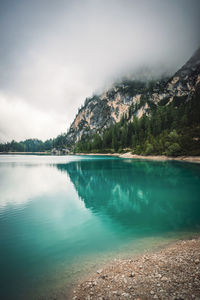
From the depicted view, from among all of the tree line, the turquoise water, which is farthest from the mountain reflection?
the tree line

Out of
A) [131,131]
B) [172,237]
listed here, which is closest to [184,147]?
[172,237]

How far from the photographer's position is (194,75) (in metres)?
162

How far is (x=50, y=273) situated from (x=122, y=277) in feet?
10.2

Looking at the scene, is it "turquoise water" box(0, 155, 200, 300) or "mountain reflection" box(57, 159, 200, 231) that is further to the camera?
"mountain reflection" box(57, 159, 200, 231)

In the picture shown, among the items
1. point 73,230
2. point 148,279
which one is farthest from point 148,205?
Result: point 148,279

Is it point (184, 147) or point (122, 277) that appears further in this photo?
point (184, 147)

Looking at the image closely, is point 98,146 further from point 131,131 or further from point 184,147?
point 184,147

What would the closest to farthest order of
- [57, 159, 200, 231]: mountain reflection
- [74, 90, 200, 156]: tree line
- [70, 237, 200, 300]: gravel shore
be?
[70, 237, 200, 300]: gravel shore < [57, 159, 200, 231]: mountain reflection < [74, 90, 200, 156]: tree line

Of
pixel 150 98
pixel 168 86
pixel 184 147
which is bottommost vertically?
pixel 184 147

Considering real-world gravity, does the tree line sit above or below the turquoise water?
above

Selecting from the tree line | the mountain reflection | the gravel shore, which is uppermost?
the tree line

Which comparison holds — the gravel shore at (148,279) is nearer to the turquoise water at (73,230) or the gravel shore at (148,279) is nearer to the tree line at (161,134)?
the turquoise water at (73,230)

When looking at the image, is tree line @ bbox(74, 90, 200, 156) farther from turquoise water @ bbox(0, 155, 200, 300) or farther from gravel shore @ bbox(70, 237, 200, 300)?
gravel shore @ bbox(70, 237, 200, 300)

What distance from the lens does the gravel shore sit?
462cm
